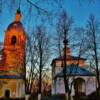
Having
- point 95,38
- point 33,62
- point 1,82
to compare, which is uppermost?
point 95,38

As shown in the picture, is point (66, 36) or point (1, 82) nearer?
point (66, 36)

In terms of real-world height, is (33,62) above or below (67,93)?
above

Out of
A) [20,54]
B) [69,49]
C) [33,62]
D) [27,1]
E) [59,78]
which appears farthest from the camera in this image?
[59,78]

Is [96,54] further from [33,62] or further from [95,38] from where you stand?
[33,62]

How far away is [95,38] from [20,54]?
10543 mm

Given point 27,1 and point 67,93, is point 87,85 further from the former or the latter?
point 27,1

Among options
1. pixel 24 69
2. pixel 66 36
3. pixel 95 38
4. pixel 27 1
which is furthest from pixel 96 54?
pixel 27 1

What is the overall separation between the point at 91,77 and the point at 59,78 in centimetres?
563

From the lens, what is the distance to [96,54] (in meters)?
31.1

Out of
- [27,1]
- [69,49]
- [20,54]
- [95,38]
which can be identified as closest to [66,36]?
[69,49]

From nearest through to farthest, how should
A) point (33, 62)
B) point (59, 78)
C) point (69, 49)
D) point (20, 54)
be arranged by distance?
1. point (69, 49)
2. point (33, 62)
3. point (20, 54)
4. point (59, 78)

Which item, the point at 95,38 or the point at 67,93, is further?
the point at 95,38

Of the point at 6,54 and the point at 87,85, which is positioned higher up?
the point at 6,54

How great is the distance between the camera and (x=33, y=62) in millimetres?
33375
